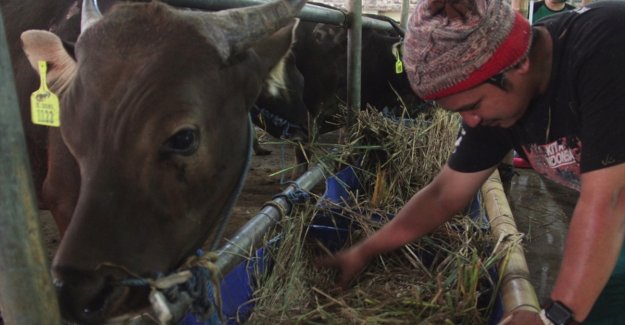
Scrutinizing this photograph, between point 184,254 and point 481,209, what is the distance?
186cm

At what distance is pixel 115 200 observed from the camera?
1406 mm

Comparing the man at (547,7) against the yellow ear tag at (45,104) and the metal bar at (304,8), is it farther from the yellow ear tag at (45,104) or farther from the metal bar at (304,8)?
the yellow ear tag at (45,104)

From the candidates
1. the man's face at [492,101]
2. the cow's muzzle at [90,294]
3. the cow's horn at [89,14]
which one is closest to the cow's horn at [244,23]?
the cow's horn at [89,14]

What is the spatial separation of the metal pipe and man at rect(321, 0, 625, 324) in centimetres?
87

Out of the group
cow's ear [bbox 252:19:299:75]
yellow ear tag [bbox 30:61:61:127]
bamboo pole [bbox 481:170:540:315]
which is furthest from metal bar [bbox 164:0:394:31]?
bamboo pole [bbox 481:170:540:315]

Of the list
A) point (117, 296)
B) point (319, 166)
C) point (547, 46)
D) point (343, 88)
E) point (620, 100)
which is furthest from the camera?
point (343, 88)

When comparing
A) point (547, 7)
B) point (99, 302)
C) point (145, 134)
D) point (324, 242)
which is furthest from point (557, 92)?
point (547, 7)

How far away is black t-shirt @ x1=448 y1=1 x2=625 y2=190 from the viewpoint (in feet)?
4.98

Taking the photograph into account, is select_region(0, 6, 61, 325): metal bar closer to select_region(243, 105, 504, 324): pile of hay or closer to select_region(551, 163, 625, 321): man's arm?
select_region(243, 105, 504, 324): pile of hay

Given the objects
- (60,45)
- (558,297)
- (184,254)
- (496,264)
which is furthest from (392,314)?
(60,45)

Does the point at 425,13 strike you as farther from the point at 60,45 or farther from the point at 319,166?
the point at 319,166

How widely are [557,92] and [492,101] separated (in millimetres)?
234

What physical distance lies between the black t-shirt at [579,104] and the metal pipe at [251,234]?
3.14 feet

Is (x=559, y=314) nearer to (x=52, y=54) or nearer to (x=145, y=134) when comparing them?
(x=145, y=134)
